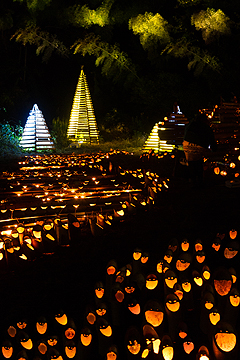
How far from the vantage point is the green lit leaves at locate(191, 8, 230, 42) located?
12.6 meters

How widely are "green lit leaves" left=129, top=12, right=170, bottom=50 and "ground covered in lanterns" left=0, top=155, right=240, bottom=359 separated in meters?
9.67

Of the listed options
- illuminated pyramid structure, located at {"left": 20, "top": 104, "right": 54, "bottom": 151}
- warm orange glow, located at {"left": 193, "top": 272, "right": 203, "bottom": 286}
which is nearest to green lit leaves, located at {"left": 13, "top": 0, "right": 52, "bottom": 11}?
illuminated pyramid structure, located at {"left": 20, "top": 104, "right": 54, "bottom": 151}

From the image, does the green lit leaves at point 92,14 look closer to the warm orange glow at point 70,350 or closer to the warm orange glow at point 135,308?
the warm orange glow at point 135,308

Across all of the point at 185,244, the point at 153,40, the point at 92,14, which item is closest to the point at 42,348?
the point at 185,244

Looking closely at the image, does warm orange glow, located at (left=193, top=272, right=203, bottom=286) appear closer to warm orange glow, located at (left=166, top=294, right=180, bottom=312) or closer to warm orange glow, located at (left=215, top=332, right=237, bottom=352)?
warm orange glow, located at (left=166, top=294, right=180, bottom=312)

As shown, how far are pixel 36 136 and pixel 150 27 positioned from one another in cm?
521

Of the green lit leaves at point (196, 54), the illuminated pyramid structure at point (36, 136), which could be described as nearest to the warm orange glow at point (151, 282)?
the illuminated pyramid structure at point (36, 136)

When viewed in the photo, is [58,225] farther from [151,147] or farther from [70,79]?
[70,79]

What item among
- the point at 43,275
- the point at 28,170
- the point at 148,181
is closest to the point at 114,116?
the point at 28,170

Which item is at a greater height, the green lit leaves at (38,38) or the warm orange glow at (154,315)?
the green lit leaves at (38,38)

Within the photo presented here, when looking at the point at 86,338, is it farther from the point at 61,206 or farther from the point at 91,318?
the point at 61,206

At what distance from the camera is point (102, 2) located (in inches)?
603

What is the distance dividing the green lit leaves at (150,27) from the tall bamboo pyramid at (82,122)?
2.69 metres

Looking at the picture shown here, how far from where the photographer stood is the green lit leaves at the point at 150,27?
1374 centimetres
